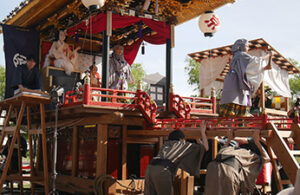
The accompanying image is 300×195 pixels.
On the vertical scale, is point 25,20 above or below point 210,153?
above

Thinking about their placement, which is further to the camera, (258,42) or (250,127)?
(258,42)

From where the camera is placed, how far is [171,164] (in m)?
6.02

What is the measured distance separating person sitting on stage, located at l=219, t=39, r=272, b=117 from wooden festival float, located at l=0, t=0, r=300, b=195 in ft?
1.34

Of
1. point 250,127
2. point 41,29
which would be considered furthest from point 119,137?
point 41,29

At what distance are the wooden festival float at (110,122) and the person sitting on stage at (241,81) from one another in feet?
1.34

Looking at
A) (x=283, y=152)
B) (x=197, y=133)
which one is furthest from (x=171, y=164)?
(x=283, y=152)

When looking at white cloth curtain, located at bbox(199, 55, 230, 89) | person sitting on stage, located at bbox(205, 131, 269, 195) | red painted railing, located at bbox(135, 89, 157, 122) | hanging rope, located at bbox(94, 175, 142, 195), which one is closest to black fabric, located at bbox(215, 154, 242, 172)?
person sitting on stage, located at bbox(205, 131, 269, 195)

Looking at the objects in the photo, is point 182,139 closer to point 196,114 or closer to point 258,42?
point 196,114

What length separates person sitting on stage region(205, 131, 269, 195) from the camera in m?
5.13

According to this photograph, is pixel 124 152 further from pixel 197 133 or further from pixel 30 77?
pixel 30 77

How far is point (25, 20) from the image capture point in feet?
37.3

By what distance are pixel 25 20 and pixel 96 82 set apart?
3259 mm

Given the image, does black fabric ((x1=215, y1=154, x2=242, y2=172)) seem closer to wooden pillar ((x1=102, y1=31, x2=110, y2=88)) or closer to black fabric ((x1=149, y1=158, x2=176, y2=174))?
black fabric ((x1=149, y1=158, x2=176, y2=174))

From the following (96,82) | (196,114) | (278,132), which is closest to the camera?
(278,132)
